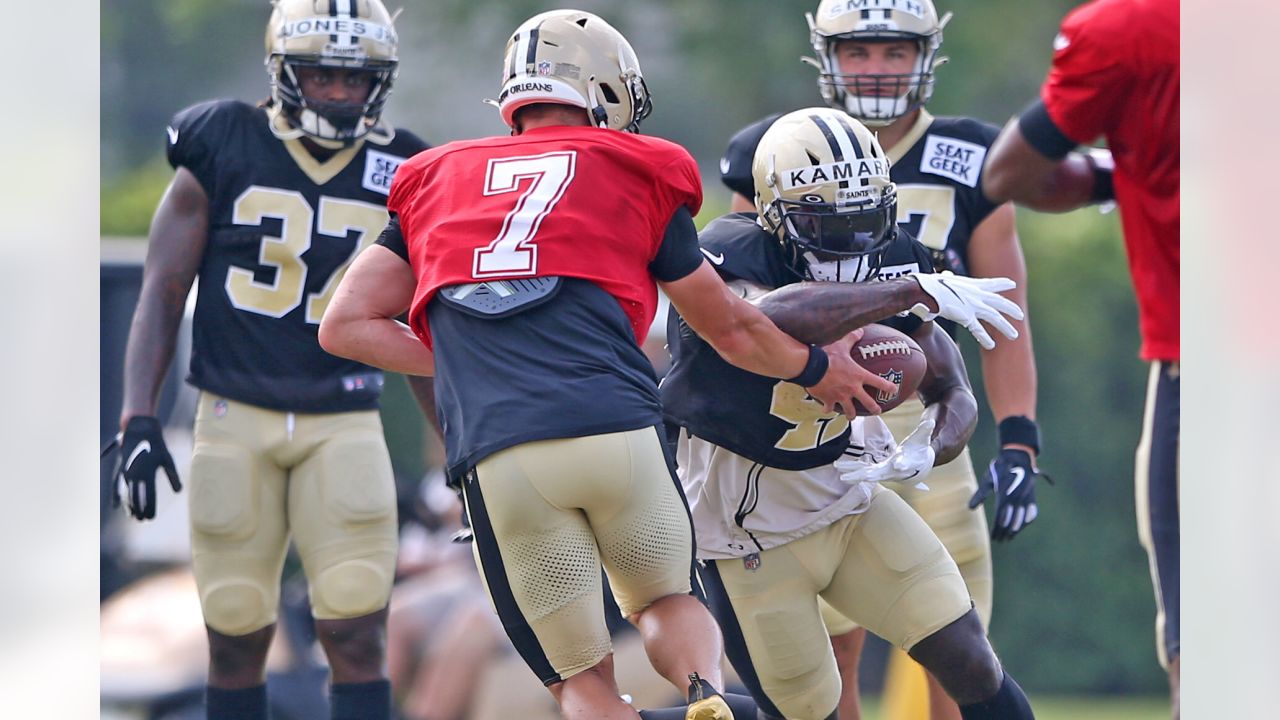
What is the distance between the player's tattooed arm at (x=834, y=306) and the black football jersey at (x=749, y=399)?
7.7 inches

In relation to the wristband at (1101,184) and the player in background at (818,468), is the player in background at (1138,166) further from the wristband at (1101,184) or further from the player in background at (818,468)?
the player in background at (818,468)

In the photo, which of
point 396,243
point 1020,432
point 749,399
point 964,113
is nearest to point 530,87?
point 396,243

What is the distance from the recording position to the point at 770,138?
3.68m

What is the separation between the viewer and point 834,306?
3406 millimetres

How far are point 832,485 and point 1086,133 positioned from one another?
932mm

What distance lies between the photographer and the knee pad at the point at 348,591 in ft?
14.1

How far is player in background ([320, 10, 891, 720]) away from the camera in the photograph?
3072mm

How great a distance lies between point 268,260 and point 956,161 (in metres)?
1.86

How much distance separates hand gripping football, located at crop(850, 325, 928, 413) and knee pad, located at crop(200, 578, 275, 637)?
5.87 feet

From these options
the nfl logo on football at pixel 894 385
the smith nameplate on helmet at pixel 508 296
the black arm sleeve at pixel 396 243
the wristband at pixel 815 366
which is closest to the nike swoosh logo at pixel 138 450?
the black arm sleeve at pixel 396 243

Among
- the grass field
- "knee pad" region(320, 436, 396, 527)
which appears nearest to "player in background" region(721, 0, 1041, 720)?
"knee pad" region(320, 436, 396, 527)

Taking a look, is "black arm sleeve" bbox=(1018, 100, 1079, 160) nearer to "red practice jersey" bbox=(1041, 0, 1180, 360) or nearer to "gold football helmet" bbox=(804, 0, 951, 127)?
"red practice jersey" bbox=(1041, 0, 1180, 360)
